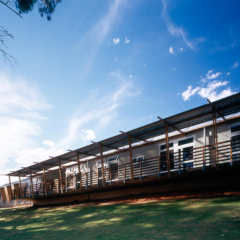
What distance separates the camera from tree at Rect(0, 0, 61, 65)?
5.61 meters

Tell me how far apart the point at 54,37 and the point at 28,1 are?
2.70m

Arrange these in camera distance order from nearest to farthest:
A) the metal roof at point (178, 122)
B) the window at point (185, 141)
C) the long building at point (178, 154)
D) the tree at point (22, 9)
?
the tree at point (22, 9) < the metal roof at point (178, 122) < the long building at point (178, 154) < the window at point (185, 141)

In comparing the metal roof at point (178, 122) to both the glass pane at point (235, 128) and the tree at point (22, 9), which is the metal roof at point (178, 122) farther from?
the tree at point (22, 9)

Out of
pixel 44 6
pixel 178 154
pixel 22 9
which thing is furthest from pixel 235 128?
pixel 22 9

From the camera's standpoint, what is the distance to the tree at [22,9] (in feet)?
18.4

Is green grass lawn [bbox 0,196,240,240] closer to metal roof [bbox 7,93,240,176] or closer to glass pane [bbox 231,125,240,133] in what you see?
glass pane [bbox 231,125,240,133]

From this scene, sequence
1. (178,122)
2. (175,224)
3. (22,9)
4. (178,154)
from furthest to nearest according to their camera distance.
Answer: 1. (178,154)
2. (178,122)
3. (175,224)
4. (22,9)

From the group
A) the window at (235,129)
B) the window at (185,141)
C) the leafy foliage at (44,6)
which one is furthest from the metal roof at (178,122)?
the leafy foliage at (44,6)

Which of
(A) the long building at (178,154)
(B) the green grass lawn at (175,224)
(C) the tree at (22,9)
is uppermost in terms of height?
(C) the tree at (22,9)

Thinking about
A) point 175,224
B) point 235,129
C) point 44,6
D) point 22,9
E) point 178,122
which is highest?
point 44,6

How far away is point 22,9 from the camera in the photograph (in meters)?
6.36

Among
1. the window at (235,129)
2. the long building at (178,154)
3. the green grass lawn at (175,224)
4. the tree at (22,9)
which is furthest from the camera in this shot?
the window at (235,129)

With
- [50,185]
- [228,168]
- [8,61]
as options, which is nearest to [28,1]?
[8,61]

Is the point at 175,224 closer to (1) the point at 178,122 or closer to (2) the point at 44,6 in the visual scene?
(1) the point at 178,122
